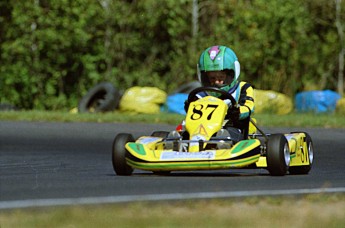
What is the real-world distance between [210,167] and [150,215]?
254 centimetres

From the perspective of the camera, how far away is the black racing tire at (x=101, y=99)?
62.8 feet

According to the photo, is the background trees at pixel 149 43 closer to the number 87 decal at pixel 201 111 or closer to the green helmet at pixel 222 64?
the green helmet at pixel 222 64

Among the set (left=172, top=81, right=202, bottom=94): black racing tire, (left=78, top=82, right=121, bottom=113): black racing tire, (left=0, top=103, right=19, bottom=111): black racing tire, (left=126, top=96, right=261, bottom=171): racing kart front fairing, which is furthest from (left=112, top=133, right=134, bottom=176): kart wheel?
(left=0, top=103, right=19, bottom=111): black racing tire

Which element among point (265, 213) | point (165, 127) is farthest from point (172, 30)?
point (265, 213)

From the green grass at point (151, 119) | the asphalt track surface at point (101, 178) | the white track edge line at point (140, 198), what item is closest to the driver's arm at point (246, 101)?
the asphalt track surface at point (101, 178)

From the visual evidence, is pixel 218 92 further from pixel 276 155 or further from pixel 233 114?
pixel 276 155

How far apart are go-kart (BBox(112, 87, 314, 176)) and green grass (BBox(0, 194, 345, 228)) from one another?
1.69 meters

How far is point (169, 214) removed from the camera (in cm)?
577

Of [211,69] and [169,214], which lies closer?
[169,214]

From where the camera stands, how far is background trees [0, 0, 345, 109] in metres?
21.2

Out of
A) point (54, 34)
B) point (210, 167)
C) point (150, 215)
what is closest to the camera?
point (150, 215)

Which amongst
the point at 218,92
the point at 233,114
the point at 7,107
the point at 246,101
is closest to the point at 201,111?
the point at 218,92

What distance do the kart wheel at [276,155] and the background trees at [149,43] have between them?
12850mm

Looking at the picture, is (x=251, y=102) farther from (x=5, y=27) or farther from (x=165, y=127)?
(x=5, y=27)
